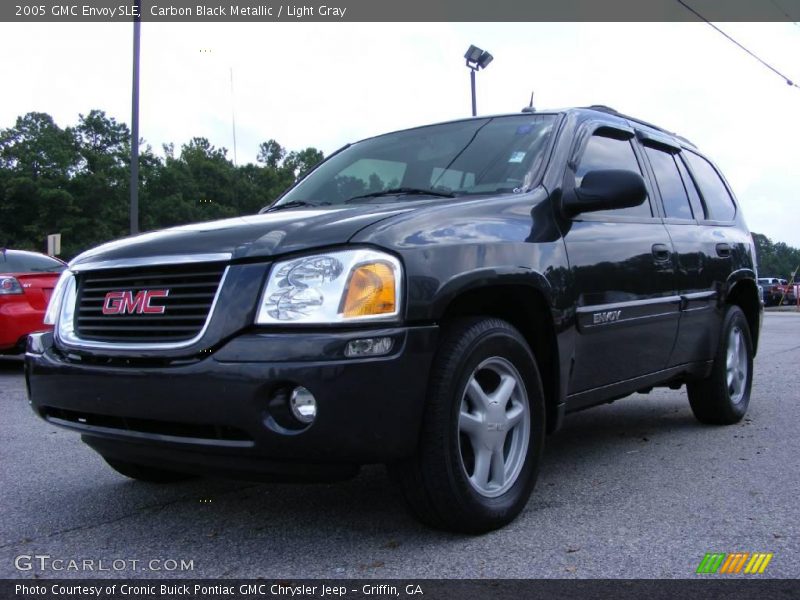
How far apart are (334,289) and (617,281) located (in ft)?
5.74

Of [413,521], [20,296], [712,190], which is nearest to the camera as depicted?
[413,521]

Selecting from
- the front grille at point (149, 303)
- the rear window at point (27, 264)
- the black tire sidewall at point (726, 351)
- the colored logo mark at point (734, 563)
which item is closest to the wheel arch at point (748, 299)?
the black tire sidewall at point (726, 351)

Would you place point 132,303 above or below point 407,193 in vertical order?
below

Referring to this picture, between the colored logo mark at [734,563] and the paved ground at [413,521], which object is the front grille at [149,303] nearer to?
the paved ground at [413,521]

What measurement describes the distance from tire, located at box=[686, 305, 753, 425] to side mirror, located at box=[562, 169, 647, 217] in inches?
77.6

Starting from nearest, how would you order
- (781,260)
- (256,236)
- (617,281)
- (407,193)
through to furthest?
(256,236), (407,193), (617,281), (781,260)

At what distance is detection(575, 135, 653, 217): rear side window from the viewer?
4.00 metres

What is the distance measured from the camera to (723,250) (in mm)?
5184

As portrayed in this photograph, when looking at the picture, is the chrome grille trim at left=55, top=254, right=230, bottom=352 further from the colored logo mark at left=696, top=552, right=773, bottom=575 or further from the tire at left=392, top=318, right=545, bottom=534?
the colored logo mark at left=696, top=552, right=773, bottom=575

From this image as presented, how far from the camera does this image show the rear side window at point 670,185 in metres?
4.78

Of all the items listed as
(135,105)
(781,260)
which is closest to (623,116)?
(135,105)

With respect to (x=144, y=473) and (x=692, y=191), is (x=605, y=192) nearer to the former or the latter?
(x=692, y=191)

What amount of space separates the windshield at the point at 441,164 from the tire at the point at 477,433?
2.77 ft

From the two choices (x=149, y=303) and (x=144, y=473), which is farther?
(x=144, y=473)
